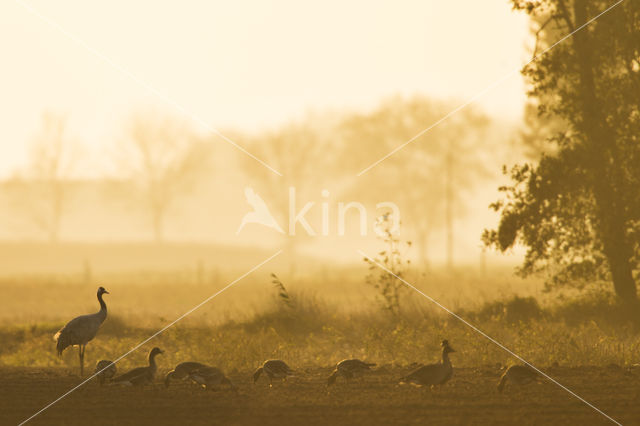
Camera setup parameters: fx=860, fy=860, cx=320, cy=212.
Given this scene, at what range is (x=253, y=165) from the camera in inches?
3339

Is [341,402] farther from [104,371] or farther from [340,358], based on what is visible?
[340,358]

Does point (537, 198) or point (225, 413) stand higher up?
point (537, 198)

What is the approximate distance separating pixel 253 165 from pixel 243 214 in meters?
73.1

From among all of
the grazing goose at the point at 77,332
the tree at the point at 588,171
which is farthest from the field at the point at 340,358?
the tree at the point at 588,171

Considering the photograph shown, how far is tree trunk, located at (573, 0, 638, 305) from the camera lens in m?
24.1

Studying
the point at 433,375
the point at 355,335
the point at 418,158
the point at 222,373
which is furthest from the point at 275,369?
the point at 418,158

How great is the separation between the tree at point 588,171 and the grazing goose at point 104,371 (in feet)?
38.0

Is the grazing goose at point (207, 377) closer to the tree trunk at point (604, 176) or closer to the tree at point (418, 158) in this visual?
the tree trunk at point (604, 176)

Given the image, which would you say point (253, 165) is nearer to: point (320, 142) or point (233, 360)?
point (320, 142)

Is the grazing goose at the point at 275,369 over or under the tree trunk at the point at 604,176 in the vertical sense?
under

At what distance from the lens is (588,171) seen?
24188 millimetres

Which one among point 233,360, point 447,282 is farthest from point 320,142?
point 233,360

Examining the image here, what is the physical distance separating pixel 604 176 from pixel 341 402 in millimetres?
12955

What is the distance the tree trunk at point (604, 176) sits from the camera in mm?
24141
